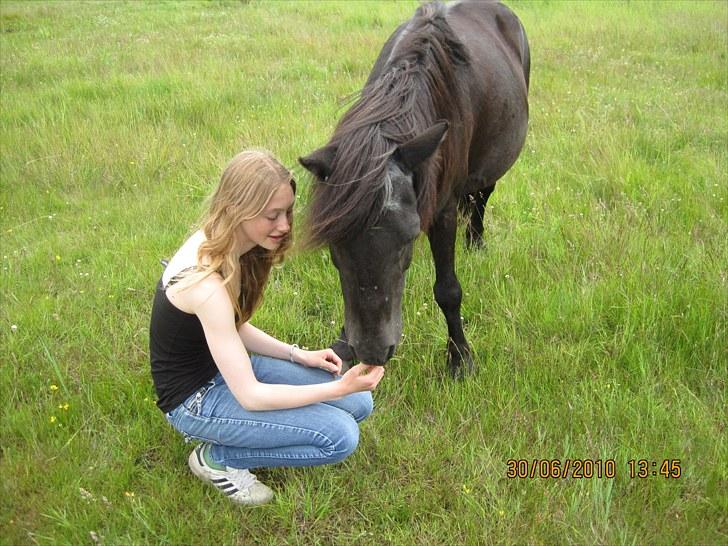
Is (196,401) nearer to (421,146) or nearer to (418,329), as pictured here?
(421,146)

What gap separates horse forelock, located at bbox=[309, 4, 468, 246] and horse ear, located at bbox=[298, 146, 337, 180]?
23mm

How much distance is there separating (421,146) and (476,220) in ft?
7.74

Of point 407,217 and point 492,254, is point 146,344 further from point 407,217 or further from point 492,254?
point 492,254

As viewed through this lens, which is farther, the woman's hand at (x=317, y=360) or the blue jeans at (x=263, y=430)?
the woman's hand at (x=317, y=360)

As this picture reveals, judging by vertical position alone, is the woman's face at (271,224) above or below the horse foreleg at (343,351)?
above

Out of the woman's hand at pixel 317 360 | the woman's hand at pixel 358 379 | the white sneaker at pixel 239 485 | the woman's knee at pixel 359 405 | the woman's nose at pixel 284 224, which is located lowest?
the white sneaker at pixel 239 485

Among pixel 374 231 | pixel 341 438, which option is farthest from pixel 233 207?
pixel 341 438

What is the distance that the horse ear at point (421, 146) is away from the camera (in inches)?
86.1

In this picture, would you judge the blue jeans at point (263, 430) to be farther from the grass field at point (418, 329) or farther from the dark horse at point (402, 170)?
the dark horse at point (402, 170)

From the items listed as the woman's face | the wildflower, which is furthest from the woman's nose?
the wildflower

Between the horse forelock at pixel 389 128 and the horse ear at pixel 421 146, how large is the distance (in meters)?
0.04
